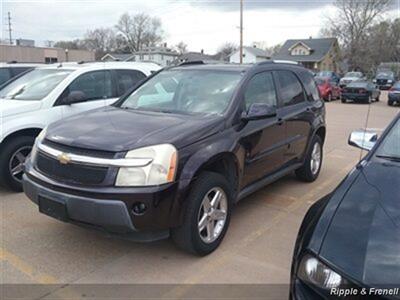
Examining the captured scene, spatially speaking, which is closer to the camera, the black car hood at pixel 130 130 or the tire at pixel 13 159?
the black car hood at pixel 130 130

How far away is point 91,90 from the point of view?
6.59 meters

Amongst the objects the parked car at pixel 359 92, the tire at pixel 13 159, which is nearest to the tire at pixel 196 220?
the tire at pixel 13 159

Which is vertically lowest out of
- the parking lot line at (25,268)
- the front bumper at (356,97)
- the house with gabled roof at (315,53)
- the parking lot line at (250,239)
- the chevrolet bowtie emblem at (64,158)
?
the parking lot line at (250,239)

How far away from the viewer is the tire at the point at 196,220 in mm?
3539

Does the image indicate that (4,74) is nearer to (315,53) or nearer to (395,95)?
(395,95)

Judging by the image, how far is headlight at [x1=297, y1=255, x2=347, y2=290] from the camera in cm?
206

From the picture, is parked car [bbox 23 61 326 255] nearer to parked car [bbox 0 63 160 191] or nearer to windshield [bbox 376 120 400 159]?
windshield [bbox 376 120 400 159]

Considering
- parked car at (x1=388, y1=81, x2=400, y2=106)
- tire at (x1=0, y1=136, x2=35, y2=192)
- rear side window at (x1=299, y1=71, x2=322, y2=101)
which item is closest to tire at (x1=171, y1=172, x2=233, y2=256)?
rear side window at (x1=299, y1=71, x2=322, y2=101)

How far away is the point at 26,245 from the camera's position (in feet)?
13.2

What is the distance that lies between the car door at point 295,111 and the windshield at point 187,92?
1.02 metres

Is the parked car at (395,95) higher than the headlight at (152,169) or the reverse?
the reverse

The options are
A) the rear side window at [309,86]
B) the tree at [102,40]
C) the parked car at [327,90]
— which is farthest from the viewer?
the tree at [102,40]

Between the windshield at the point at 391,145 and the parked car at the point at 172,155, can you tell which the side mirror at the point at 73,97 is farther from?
the windshield at the point at 391,145

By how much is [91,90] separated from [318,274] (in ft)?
17.4
